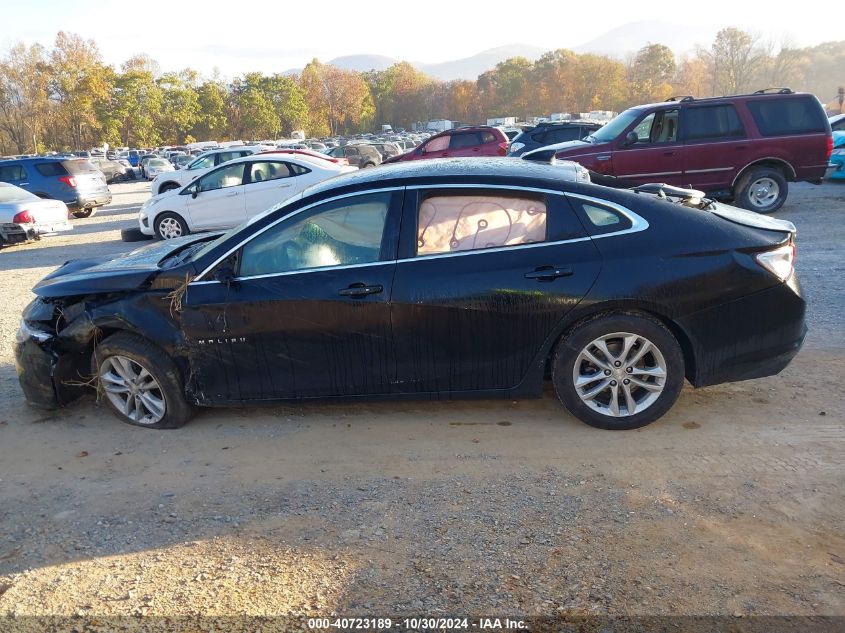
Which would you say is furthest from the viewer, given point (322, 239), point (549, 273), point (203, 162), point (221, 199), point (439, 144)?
point (439, 144)

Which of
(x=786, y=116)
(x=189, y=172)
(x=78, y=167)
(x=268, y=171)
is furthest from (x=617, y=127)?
(x=78, y=167)

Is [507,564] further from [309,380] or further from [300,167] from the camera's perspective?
[300,167]

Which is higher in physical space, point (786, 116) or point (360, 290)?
point (786, 116)

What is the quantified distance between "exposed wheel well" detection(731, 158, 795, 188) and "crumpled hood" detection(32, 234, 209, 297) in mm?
9386

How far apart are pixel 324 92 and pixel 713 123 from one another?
300 feet

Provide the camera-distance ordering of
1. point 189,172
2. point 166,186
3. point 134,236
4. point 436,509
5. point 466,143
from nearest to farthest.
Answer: point 436,509 < point 134,236 < point 166,186 < point 189,172 < point 466,143

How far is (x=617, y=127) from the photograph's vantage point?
1159 cm

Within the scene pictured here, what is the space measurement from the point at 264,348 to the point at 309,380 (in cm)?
34

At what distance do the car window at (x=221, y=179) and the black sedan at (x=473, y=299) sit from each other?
881 cm

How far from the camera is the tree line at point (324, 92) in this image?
222ft

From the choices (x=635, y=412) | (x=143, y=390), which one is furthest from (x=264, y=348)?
(x=635, y=412)

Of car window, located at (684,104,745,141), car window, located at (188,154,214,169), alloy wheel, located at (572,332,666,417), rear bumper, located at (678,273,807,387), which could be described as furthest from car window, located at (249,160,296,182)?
rear bumper, located at (678,273,807,387)

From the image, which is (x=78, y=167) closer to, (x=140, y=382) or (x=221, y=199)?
(x=221, y=199)

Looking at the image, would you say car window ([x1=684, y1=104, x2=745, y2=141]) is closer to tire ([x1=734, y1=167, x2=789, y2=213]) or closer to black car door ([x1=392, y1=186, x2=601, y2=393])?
tire ([x1=734, y1=167, x2=789, y2=213])
